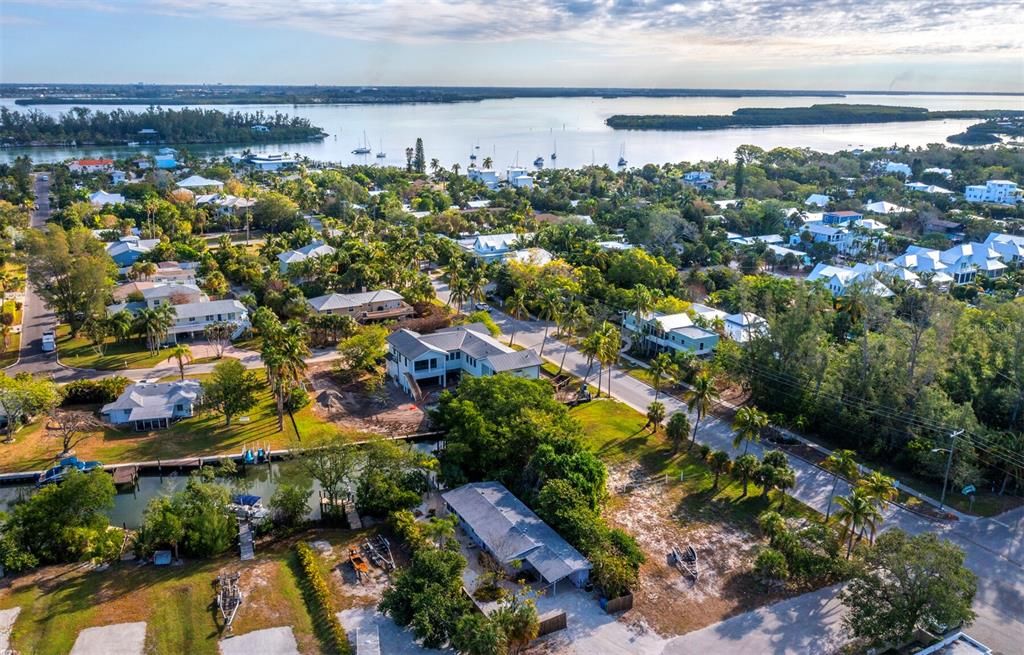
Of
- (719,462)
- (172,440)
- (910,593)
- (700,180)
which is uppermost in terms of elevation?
(700,180)

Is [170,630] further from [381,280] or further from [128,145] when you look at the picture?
[128,145]

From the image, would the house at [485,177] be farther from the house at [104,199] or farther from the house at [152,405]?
the house at [152,405]

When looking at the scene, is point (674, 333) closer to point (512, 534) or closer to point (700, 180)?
point (512, 534)

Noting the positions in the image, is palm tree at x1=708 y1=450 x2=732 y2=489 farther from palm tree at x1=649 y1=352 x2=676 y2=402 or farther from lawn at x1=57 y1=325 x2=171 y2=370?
lawn at x1=57 y1=325 x2=171 y2=370

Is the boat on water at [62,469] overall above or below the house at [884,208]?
below

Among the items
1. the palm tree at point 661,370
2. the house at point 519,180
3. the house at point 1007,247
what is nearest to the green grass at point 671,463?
the palm tree at point 661,370

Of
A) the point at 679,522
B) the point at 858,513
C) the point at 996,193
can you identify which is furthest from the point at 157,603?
the point at 996,193
